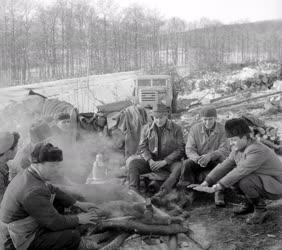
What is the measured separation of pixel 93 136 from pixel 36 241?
4.71 m

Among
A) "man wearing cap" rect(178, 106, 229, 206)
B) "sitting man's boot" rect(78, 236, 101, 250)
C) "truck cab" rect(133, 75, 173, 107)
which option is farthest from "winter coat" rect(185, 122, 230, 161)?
"truck cab" rect(133, 75, 173, 107)

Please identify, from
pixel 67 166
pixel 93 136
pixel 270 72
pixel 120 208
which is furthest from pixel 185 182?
pixel 270 72

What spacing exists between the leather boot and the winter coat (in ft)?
7.21

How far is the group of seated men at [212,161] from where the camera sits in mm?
4930

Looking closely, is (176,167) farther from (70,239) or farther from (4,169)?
(70,239)

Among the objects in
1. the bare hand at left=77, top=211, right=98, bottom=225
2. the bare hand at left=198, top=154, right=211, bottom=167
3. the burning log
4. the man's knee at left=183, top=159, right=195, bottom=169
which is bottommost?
the burning log

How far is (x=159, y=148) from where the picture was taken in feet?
21.3

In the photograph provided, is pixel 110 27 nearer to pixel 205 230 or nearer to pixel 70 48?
pixel 70 48

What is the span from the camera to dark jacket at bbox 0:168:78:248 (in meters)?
3.47

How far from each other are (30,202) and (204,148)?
11.0ft

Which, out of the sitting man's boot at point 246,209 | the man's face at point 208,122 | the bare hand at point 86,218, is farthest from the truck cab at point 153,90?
the bare hand at point 86,218

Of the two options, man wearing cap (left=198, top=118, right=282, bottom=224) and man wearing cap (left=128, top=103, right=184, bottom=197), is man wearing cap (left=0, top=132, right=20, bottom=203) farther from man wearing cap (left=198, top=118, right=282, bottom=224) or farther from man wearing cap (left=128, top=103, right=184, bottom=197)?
man wearing cap (left=198, top=118, right=282, bottom=224)

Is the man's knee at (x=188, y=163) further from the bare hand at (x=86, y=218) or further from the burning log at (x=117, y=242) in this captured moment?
the bare hand at (x=86, y=218)

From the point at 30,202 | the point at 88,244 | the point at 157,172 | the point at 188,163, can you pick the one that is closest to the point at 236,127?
the point at 188,163
